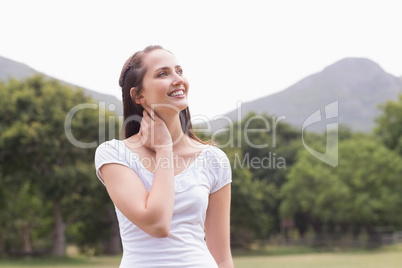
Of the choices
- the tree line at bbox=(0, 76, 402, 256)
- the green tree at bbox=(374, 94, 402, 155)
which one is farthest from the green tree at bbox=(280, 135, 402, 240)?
the green tree at bbox=(374, 94, 402, 155)

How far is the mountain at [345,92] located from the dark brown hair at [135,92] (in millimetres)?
149775

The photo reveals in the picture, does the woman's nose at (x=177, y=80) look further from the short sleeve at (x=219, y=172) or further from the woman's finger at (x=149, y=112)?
the short sleeve at (x=219, y=172)

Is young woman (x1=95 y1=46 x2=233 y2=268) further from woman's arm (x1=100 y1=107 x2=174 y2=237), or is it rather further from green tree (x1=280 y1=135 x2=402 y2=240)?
green tree (x1=280 y1=135 x2=402 y2=240)

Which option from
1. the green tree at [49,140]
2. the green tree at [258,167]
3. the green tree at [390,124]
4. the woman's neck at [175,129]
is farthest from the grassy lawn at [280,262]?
the woman's neck at [175,129]

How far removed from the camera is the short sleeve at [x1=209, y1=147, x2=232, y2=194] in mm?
2771

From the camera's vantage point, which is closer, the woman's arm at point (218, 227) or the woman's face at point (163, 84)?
the woman's face at point (163, 84)

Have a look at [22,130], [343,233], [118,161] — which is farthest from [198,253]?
[343,233]

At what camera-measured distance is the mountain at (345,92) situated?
530 ft

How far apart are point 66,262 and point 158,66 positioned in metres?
34.6

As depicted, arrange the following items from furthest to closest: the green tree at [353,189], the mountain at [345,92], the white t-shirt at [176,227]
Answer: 1. the mountain at [345,92]
2. the green tree at [353,189]
3. the white t-shirt at [176,227]

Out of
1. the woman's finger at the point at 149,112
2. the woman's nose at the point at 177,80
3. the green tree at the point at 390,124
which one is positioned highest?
the green tree at the point at 390,124

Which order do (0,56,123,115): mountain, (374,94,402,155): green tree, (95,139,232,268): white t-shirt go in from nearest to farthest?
(95,139,232,268): white t-shirt, (0,56,123,115): mountain, (374,94,402,155): green tree

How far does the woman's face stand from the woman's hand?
0.13 ft

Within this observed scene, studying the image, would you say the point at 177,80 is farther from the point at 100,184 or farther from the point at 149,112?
the point at 100,184
